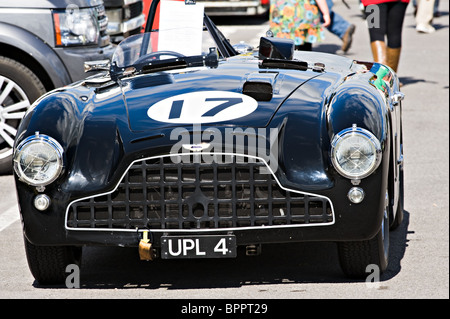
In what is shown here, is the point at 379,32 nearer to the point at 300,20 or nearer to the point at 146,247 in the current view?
the point at 300,20

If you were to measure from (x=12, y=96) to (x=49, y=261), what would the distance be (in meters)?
3.15

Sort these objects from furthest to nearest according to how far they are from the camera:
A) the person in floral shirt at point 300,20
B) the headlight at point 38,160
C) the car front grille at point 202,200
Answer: the person in floral shirt at point 300,20
the headlight at point 38,160
the car front grille at point 202,200

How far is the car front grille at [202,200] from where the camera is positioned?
4.25 meters

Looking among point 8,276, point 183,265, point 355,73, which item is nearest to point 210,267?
point 183,265

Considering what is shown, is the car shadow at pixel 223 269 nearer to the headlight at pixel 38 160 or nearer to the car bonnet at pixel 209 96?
the headlight at pixel 38 160

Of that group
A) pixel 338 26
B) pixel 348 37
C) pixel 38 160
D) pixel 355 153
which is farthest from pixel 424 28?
pixel 38 160

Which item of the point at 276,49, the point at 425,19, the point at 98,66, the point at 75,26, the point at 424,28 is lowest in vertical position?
the point at 424,28

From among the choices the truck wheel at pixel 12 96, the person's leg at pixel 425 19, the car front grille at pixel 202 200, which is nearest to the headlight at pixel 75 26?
the truck wheel at pixel 12 96

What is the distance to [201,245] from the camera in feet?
14.0

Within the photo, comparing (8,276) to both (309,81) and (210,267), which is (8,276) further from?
(309,81)

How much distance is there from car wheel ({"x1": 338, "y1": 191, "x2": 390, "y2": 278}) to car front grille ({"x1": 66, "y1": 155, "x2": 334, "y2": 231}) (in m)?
0.30

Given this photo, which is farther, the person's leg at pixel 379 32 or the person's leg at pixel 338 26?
the person's leg at pixel 338 26

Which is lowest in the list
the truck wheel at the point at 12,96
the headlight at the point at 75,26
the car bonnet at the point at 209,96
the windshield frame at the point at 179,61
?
the truck wheel at the point at 12,96

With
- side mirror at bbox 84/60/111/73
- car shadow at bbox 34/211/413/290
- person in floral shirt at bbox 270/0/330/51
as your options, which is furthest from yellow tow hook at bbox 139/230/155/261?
person in floral shirt at bbox 270/0/330/51
